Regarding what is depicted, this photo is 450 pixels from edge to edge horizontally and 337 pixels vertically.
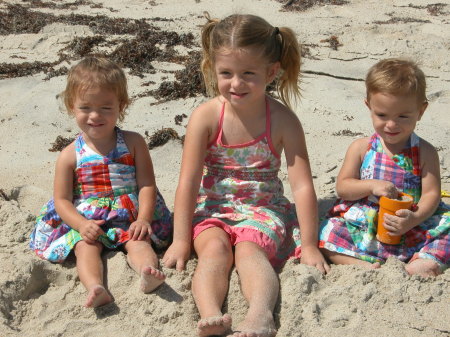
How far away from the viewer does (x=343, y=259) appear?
11.4 feet

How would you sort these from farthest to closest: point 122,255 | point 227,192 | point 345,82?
point 345,82
point 227,192
point 122,255

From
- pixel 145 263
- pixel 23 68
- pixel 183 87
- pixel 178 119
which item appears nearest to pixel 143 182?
pixel 145 263

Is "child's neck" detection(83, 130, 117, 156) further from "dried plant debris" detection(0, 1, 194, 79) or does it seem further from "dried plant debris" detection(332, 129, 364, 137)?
"dried plant debris" detection(0, 1, 194, 79)

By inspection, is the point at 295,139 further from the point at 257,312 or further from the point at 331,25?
the point at 331,25

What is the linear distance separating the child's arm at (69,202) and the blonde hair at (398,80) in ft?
5.27

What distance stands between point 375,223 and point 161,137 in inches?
79.0

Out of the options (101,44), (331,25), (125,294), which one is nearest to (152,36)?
(101,44)

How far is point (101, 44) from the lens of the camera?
6.82m

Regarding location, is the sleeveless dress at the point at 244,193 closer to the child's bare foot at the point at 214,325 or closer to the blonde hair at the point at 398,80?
the blonde hair at the point at 398,80

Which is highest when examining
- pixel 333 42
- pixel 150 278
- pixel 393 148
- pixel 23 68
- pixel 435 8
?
pixel 435 8

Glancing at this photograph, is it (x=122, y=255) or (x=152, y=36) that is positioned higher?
(x=152, y=36)

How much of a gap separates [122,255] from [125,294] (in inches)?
11.5

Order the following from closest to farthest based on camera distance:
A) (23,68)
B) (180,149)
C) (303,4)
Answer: (180,149) → (23,68) → (303,4)

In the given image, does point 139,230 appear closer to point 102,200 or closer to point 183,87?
point 102,200
